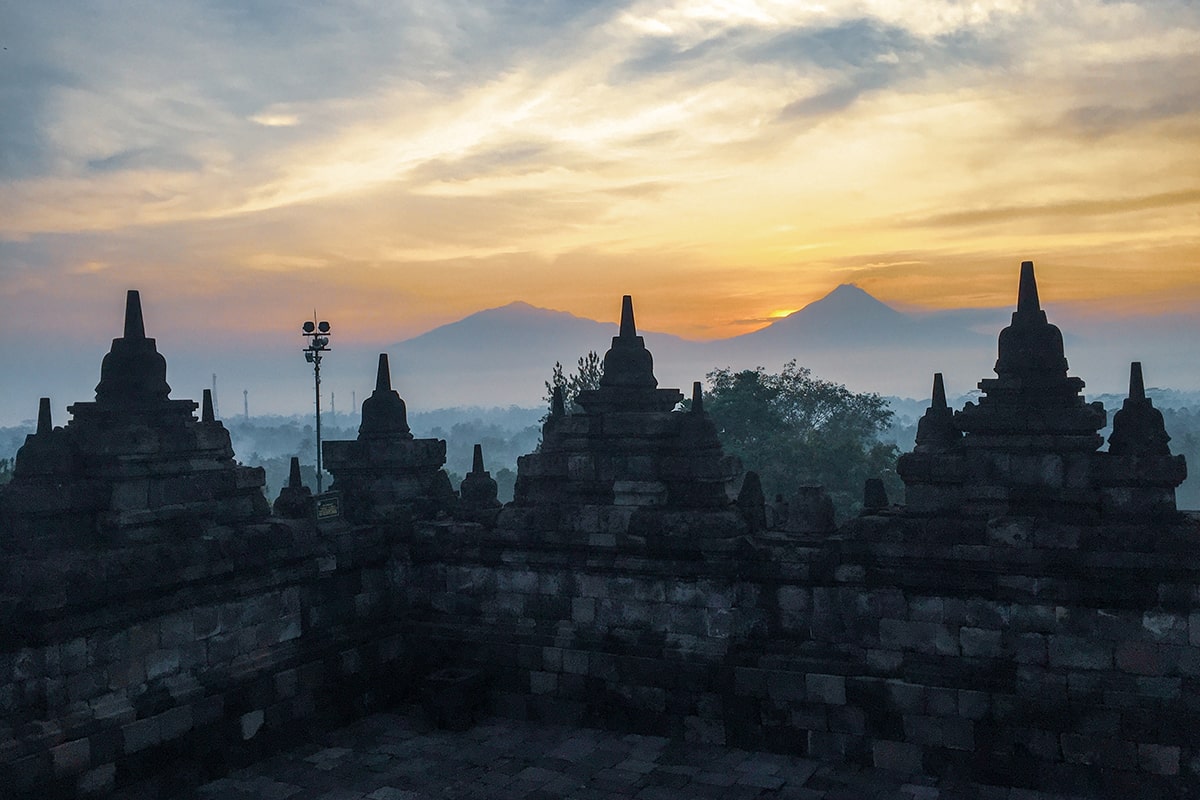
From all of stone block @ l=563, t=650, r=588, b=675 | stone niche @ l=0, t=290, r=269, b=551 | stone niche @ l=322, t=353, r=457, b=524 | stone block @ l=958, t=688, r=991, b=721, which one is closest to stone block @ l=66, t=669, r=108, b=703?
stone niche @ l=0, t=290, r=269, b=551

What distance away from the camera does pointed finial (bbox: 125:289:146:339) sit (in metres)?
11.4

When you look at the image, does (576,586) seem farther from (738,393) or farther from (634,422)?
(738,393)

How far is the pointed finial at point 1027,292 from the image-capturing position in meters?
11.0

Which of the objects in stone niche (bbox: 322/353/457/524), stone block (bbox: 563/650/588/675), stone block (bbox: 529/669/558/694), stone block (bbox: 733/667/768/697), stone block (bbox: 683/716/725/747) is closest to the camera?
stone block (bbox: 733/667/768/697)

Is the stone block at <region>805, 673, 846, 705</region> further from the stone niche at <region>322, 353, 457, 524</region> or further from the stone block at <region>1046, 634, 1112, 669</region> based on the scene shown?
the stone niche at <region>322, 353, 457, 524</region>

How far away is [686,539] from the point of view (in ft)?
38.9

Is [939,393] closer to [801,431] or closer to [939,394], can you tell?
[939,394]

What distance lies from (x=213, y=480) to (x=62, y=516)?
171cm

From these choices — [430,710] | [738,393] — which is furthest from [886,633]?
[738,393]

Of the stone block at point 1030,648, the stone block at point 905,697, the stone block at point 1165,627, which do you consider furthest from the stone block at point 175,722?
the stone block at point 1165,627

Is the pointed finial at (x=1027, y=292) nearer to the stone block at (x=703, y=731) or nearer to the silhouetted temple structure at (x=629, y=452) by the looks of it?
the silhouetted temple structure at (x=629, y=452)

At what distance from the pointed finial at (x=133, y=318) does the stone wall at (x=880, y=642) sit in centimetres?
506

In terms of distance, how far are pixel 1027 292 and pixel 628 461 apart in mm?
5218

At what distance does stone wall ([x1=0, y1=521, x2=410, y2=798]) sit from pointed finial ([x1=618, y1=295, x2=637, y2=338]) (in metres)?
4.62
